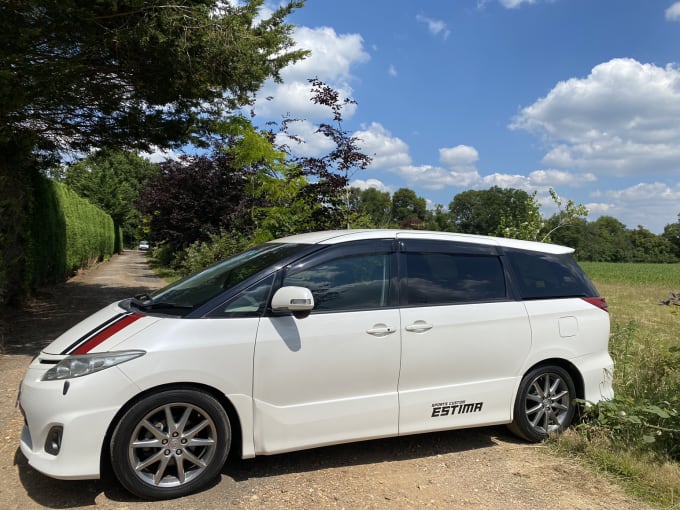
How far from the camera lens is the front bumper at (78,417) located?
A: 2.99 meters

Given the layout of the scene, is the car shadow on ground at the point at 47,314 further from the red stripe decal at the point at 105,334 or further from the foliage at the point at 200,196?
the foliage at the point at 200,196

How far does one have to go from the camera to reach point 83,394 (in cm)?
300

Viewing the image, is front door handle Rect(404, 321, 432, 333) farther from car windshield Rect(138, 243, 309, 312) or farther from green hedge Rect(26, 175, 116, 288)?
green hedge Rect(26, 175, 116, 288)

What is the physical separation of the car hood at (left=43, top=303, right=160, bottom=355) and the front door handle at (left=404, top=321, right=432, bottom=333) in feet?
5.92

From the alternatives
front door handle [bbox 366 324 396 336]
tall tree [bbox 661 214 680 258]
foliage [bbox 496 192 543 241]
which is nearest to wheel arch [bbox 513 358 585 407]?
front door handle [bbox 366 324 396 336]

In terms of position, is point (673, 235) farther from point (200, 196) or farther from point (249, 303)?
point (249, 303)

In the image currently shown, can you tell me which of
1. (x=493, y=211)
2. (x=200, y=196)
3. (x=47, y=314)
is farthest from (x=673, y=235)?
(x=47, y=314)

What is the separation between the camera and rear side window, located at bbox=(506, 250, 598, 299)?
4457 mm

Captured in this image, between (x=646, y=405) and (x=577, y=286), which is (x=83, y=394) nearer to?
(x=577, y=286)

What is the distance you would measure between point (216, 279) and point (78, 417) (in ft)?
4.44

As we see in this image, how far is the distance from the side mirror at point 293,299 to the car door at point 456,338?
32.5 inches

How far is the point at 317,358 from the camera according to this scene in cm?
350

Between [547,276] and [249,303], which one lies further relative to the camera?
[547,276]

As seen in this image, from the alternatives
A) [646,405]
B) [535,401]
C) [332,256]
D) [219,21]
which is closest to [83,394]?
[332,256]
